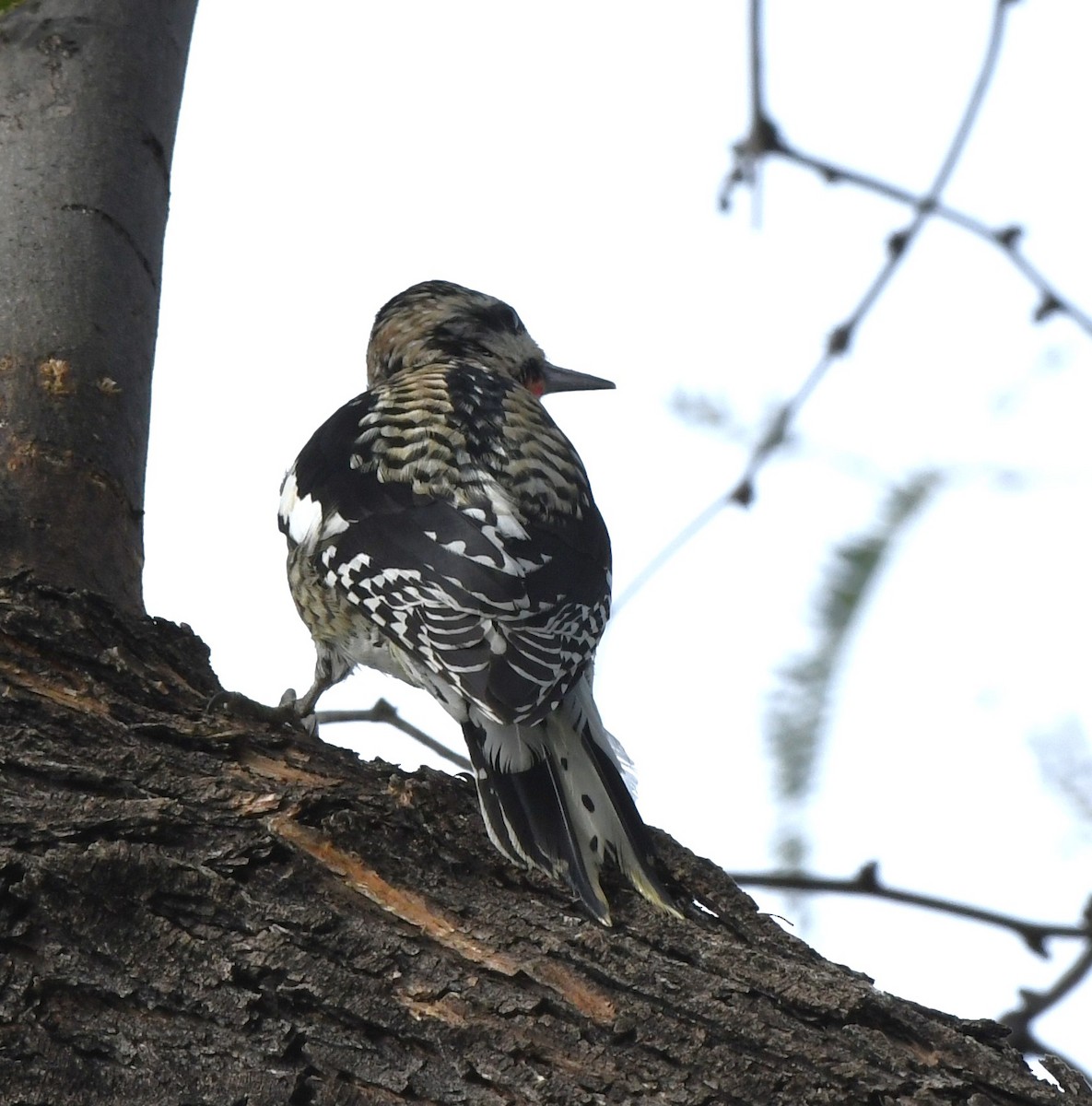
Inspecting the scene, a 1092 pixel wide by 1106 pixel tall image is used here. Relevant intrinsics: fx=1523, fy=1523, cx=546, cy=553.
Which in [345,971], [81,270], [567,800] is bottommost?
[345,971]

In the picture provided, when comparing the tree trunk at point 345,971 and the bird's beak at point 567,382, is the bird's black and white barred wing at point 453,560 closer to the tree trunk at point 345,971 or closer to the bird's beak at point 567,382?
the tree trunk at point 345,971

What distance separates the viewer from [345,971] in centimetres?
168

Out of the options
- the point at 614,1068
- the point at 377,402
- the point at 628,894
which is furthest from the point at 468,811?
the point at 377,402

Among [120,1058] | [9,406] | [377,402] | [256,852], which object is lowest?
[120,1058]

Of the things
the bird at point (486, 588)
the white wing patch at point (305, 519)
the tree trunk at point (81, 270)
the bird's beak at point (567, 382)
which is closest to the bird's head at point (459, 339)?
the bird's beak at point (567, 382)

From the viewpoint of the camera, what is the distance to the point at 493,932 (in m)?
1.78

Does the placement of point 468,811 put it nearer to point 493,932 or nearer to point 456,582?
point 493,932

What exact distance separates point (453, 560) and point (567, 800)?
57cm

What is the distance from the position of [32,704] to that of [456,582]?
87 centimetres

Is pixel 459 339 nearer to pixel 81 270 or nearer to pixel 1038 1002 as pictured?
pixel 81 270

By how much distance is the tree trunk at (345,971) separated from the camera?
62.3 inches

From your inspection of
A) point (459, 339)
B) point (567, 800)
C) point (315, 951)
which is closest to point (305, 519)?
point (567, 800)

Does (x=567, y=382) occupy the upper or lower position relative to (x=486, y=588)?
upper

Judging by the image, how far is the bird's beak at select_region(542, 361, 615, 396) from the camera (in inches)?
176
